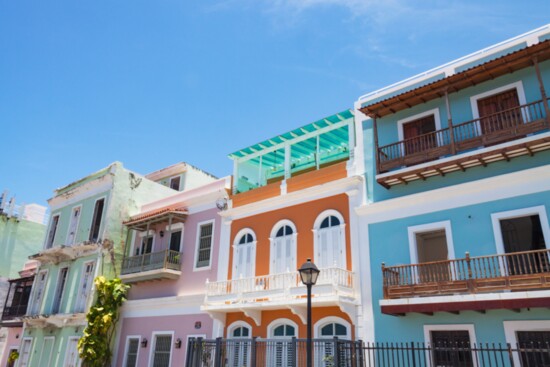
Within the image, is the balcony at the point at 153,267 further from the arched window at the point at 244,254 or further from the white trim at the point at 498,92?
the white trim at the point at 498,92

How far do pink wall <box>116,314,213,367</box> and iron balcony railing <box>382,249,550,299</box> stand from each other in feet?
26.8

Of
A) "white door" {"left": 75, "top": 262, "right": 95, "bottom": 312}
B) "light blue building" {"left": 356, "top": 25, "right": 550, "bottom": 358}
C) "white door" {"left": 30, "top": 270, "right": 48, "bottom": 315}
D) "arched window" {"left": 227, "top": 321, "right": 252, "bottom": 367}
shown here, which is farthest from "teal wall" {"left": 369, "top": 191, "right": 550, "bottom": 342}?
"white door" {"left": 30, "top": 270, "right": 48, "bottom": 315}

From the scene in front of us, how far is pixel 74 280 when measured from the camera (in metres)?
22.6

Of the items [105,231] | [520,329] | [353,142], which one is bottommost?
[520,329]

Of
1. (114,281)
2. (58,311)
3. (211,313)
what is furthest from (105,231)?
(211,313)

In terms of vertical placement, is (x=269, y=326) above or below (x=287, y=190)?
below

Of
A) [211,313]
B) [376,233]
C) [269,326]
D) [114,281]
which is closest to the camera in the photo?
[376,233]

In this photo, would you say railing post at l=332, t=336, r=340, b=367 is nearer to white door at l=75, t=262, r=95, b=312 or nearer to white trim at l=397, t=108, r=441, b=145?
white trim at l=397, t=108, r=441, b=145

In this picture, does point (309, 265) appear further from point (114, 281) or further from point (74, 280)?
point (74, 280)

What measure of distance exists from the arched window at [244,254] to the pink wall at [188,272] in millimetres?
1097

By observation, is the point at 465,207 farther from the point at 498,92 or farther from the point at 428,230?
the point at 498,92

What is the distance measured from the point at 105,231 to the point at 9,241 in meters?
14.0

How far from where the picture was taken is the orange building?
1382 centimetres

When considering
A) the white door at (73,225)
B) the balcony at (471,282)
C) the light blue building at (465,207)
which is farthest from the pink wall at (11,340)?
the balcony at (471,282)
